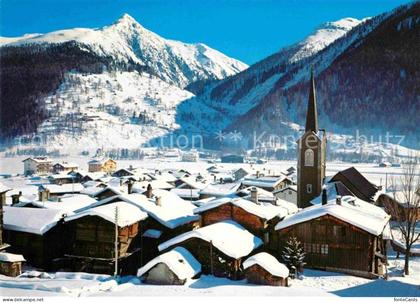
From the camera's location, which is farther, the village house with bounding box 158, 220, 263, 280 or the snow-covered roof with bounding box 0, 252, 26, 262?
the snow-covered roof with bounding box 0, 252, 26, 262

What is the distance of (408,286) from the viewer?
78.5 feet

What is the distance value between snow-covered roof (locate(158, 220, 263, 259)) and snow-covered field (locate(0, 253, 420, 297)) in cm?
219

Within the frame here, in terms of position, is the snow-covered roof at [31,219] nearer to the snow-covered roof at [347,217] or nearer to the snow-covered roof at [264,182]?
the snow-covered roof at [347,217]

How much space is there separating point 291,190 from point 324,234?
30.6m

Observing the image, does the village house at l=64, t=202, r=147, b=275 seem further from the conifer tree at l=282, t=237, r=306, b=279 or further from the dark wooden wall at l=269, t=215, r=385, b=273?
the conifer tree at l=282, t=237, r=306, b=279

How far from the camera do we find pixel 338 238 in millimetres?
29344

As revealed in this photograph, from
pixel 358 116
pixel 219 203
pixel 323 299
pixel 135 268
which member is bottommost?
pixel 135 268

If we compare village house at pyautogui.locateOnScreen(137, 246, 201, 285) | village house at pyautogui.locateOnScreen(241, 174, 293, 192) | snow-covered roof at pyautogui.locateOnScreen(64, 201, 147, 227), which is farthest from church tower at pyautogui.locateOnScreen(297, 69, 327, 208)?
village house at pyautogui.locateOnScreen(137, 246, 201, 285)

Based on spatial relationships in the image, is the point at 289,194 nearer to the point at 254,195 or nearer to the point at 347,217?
the point at 254,195

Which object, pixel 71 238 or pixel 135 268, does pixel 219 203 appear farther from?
pixel 71 238

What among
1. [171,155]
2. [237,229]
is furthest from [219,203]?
[171,155]

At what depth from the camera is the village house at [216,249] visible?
27.7 m

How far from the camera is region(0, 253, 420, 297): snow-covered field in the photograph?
21.1m

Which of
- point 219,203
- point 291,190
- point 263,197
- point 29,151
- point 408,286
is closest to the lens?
point 408,286
